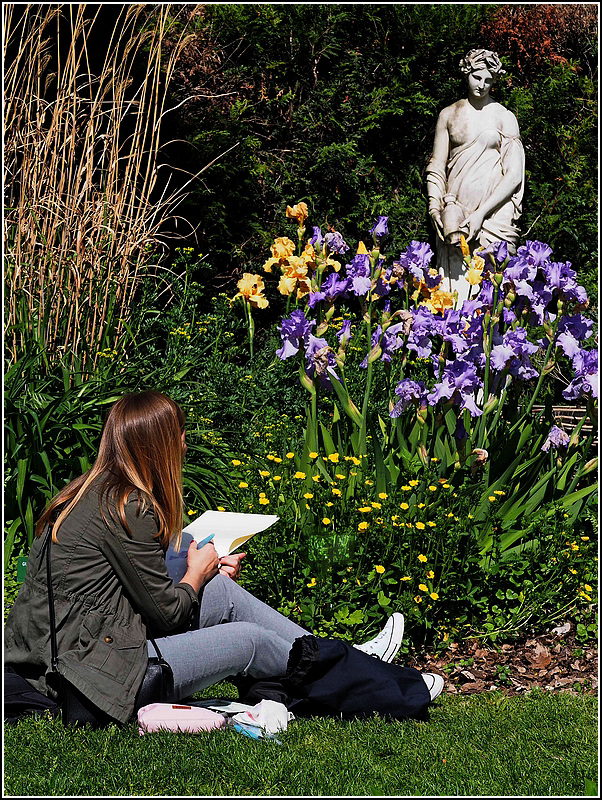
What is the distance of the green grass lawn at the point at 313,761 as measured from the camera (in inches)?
84.2

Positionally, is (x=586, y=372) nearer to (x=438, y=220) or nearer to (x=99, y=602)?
(x=99, y=602)

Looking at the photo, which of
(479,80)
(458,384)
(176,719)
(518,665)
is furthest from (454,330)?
(479,80)

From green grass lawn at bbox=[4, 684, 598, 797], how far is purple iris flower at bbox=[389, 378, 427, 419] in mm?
1482

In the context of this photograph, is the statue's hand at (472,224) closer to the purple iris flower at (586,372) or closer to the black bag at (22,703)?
the purple iris flower at (586,372)

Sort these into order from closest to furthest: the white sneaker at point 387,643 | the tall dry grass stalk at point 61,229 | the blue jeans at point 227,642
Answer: the blue jeans at point 227,642 → the white sneaker at point 387,643 → the tall dry grass stalk at point 61,229

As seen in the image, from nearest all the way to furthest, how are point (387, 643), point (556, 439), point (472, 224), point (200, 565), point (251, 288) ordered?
point (200, 565) < point (387, 643) < point (556, 439) < point (251, 288) < point (472, 224)

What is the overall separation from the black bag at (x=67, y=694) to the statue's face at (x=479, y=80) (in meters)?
5.52

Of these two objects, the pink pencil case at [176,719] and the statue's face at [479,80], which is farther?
the statue's face at [479,80]

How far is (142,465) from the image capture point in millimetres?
2426

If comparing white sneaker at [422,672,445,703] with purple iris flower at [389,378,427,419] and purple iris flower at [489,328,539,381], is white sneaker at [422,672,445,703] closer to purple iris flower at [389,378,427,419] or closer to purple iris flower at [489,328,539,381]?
purple iris flower at [389,378,427,419]

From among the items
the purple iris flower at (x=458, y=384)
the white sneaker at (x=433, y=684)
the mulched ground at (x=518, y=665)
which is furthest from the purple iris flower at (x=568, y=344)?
the white sneaker at (x=433, y=684)

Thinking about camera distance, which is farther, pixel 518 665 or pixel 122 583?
pixel 518 665

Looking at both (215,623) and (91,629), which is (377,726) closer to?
(215,623)

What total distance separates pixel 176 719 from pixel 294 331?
1836 mm
